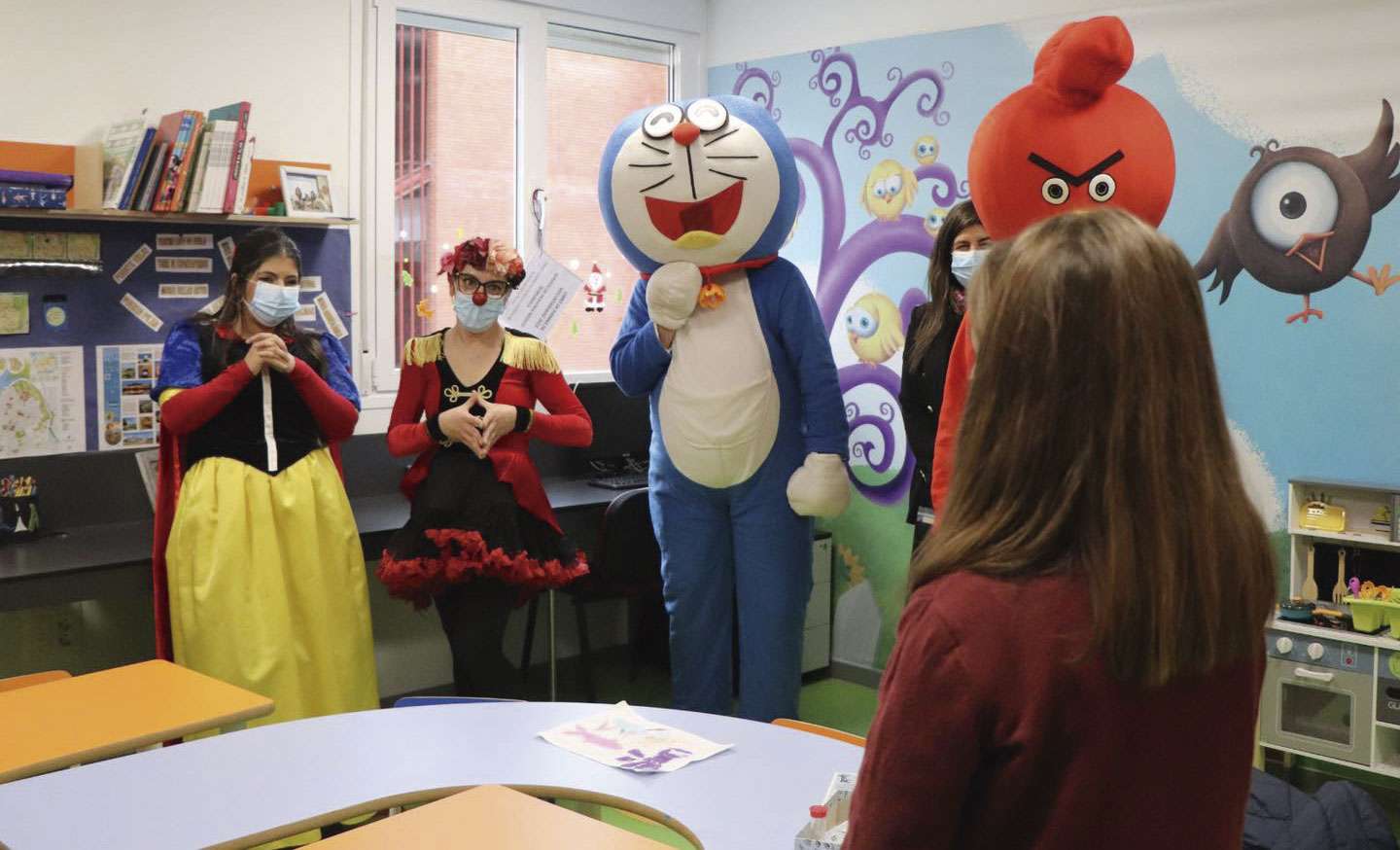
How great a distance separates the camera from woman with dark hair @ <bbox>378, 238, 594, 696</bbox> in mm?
3131

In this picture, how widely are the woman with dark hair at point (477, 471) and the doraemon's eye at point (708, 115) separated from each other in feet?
1.86

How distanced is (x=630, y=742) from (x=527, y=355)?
1.55 metres

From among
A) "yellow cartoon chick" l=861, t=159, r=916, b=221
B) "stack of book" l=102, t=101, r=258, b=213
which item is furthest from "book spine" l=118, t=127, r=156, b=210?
"yellow cartoon chick" l=861, t=159, r=916, b=221

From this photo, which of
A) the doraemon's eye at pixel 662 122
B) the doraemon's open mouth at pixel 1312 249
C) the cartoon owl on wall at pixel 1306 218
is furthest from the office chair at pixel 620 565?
the doraemon's open mouth at pixel 1312 249

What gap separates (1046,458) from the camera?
892 millimetres

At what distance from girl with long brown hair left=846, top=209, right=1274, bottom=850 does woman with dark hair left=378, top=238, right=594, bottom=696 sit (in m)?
2.32

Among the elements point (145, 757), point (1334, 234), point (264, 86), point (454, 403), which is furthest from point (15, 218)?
point (1334, 234)

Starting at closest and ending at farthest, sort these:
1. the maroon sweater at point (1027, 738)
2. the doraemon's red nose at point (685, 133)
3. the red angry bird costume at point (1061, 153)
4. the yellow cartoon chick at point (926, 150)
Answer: the maroon sweater at point (1027, 738) → the red angry bird costume at point (1061, 153) → the doraemon's red nose at point (685, 133) → the yellow cartoon chick at point (926, 150)

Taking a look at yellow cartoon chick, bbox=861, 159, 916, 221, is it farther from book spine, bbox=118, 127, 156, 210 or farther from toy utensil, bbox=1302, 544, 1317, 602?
book spine, bbox=118, 127, 156, 210

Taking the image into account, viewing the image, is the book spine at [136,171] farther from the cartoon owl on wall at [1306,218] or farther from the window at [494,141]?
the cartoon owl on wall at [1306,218]

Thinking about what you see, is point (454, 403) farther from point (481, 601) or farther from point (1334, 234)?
point (1334, 234)

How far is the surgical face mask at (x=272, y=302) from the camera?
2.95 meters

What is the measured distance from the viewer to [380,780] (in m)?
1.75

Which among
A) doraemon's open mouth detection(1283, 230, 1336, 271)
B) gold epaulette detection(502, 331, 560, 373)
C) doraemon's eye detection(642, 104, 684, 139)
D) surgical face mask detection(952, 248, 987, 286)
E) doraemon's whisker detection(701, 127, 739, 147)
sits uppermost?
doraemon's eye detection(642, 104, 684, 139)
